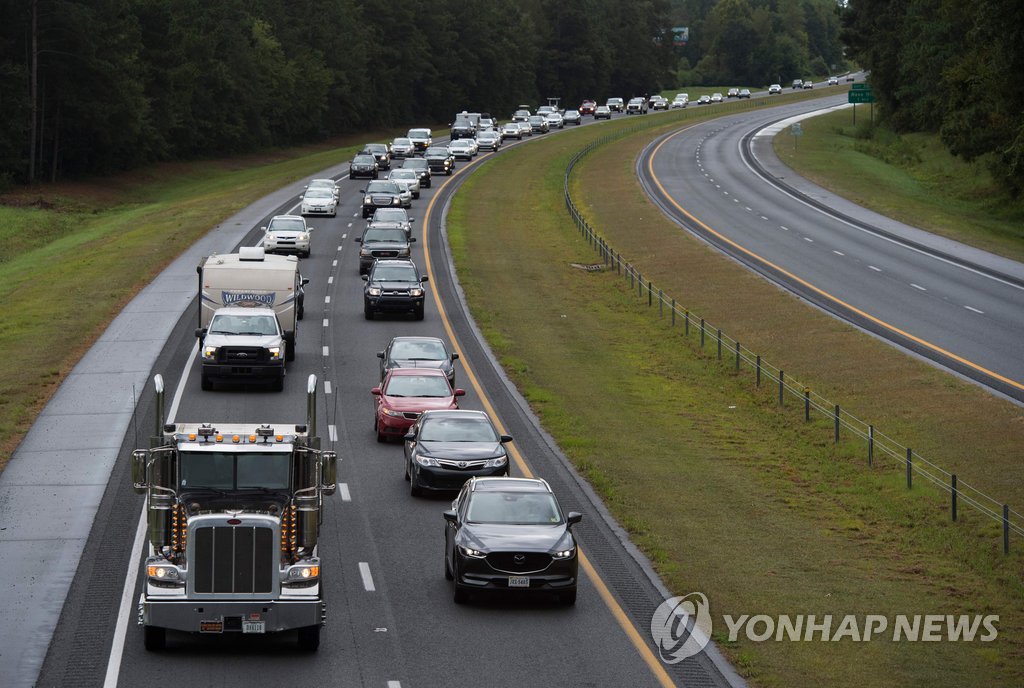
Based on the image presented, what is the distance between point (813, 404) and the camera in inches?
1288

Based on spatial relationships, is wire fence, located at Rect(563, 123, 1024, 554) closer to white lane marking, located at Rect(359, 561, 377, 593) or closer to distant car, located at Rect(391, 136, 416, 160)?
white lane marking, located at Rect(359, 561, 377, 593)

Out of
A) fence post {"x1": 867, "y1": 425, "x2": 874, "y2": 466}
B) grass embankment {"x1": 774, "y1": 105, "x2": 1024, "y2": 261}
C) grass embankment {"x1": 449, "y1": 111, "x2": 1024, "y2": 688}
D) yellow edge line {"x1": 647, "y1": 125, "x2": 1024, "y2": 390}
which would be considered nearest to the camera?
grass embankment {"x1": 449, "y1": 111, "x2": 1024, "y2": 688}

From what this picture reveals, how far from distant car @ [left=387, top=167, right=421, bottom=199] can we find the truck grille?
62.8 metres

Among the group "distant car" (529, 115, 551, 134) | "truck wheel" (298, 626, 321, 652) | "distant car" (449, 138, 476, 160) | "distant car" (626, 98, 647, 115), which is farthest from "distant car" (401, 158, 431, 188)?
"distant car" (626, 98, 647, 115)

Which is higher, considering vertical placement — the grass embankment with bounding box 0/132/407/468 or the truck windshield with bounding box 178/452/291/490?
the truck windshield with bounding box 178/452/291/490

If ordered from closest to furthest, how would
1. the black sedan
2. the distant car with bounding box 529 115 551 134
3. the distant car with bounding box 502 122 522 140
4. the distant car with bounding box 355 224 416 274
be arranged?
1. the black sedan
2. the distant car with bounding box 355 224 416 274
3. the distant car with bounding box 502 122 522 140
4. the distant car with bounding box 529 115 551 134

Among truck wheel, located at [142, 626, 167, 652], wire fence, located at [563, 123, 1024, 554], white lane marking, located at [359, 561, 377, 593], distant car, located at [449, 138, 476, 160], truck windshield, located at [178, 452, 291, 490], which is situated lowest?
wire fence, located at [563, 123, 1024, 554]

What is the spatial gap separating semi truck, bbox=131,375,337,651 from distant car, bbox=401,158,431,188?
68.3 meters

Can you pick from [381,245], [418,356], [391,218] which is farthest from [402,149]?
[418,356]

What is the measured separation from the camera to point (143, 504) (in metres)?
23.6

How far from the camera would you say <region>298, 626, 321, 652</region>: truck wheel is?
1616 centimetres

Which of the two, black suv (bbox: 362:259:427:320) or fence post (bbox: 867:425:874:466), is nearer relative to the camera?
A: fence post (bbox: 867:425:874:466)

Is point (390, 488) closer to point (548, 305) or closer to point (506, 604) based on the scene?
point (506, 604)

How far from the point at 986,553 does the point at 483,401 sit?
1337 centimetres
